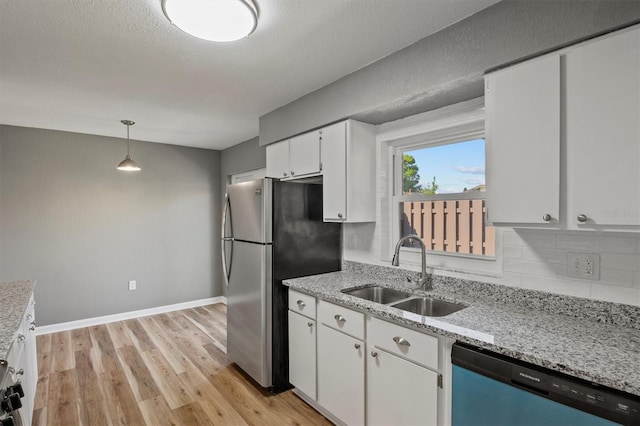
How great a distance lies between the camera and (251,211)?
283 centimetres

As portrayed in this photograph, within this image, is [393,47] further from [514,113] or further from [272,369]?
[272,369]

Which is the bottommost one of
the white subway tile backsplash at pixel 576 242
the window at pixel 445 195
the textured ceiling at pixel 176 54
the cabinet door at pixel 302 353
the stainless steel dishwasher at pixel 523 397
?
the cabinet door at pixel 302 353

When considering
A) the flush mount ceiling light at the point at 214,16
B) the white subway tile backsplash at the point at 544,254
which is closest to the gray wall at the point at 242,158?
the flush mount ceiling light at the point at 214,16

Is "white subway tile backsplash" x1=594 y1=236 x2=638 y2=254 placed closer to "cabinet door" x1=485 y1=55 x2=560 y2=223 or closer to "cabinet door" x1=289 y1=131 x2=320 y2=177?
"cabinet door" x1=485 y1=55 x2=560 y2=223

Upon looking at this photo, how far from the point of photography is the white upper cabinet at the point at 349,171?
99.8 inches

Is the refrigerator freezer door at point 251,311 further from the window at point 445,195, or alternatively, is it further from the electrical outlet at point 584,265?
the electrical outlet at point 584,265

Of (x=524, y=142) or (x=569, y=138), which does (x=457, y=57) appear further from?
(x=569, y=138)

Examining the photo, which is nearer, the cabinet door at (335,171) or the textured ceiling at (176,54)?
the textured ceiling at (176,54)

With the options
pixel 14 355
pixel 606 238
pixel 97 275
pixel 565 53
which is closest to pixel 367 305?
pixel 606 238

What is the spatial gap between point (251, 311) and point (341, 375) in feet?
3.30

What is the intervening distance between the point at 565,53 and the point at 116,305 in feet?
16.7

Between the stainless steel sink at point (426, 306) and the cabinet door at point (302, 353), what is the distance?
64 centimetres

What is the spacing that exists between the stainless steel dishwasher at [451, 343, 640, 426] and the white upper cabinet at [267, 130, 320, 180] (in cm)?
177

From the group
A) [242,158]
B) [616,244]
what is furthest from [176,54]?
[242,158]
